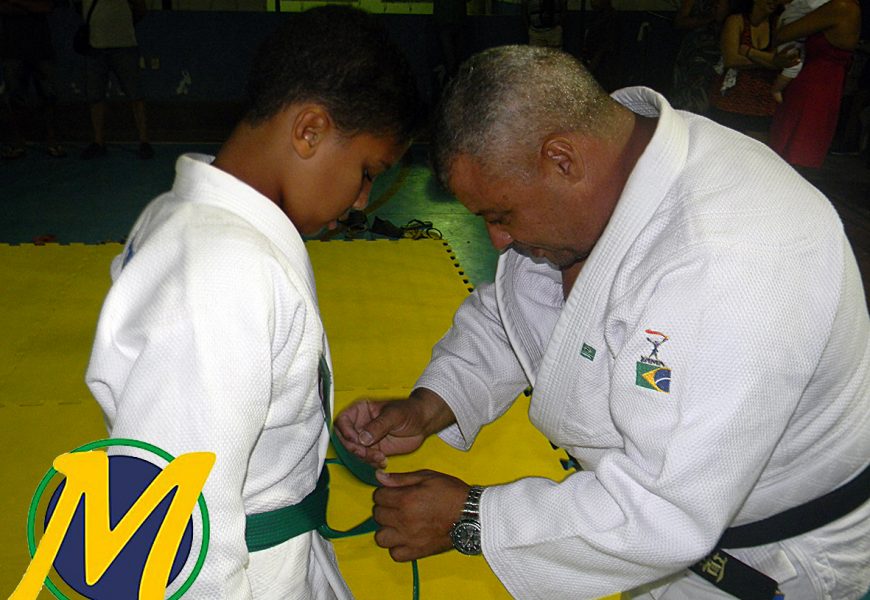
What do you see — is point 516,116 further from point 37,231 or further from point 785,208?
point 37,231

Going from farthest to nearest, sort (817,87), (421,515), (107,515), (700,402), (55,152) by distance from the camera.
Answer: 1. (55,152)
2. (817,87)
3. (421,515)
4. (700,402)
5. (107,515)

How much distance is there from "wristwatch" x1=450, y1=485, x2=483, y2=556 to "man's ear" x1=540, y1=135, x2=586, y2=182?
0.73 meters

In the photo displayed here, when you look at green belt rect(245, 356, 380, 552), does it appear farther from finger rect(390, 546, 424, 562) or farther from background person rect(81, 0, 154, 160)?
background person rect(81, 0, 154, 160)

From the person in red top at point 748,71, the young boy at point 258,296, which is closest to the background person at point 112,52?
the person in red top at point 748,71

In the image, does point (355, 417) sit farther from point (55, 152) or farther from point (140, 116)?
point (55, 152)

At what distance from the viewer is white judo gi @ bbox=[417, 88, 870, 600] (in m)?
1.33

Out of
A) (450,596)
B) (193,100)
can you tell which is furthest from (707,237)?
(193,100)

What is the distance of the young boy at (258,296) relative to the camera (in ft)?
3.60

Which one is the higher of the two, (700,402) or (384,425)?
(700,402)

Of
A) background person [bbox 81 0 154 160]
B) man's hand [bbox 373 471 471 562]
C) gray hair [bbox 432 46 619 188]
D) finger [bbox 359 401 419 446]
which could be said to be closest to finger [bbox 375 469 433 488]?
man's hand [bbox 373 471 471 562]

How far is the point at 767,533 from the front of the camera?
5.22 ft

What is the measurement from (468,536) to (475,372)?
0.69 m

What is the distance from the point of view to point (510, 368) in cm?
229

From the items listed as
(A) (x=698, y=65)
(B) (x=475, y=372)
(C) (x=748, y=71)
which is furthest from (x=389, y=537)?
(A) (x=698, y=65)
